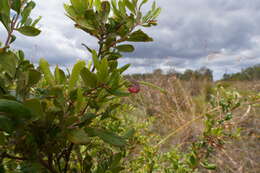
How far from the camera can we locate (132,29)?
28.0 inches

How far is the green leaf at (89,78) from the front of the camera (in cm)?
51

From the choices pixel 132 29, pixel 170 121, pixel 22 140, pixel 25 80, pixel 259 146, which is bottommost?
pixel 259 146

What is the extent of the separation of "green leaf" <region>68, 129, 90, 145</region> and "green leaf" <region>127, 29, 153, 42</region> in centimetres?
33

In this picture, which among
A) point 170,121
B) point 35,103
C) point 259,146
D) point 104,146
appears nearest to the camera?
point 35,103

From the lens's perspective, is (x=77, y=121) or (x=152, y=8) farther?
(x=152, y=8)

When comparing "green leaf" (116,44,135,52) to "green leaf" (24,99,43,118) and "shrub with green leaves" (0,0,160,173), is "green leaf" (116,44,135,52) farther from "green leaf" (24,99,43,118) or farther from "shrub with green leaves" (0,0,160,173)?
"green leaf" (24,99,43,118)

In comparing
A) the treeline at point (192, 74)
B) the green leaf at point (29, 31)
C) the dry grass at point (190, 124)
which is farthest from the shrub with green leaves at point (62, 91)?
the treeline at point (192, 74)

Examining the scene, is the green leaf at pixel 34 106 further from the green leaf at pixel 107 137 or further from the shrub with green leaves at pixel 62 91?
the green leaf at pixel 107 137

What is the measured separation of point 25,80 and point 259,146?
3.62 meters

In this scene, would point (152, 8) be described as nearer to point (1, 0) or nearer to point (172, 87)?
point (1, 0)

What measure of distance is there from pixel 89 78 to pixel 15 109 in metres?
0.17

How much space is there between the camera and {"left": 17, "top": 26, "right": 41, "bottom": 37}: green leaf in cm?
64

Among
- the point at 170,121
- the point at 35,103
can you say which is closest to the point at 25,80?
the point at 35,103

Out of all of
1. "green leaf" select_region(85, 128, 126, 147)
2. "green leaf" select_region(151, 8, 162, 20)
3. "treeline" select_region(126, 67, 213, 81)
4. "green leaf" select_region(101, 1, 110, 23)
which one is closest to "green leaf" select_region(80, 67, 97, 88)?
"green leaf" select_region(85, 128, 126, 147)
